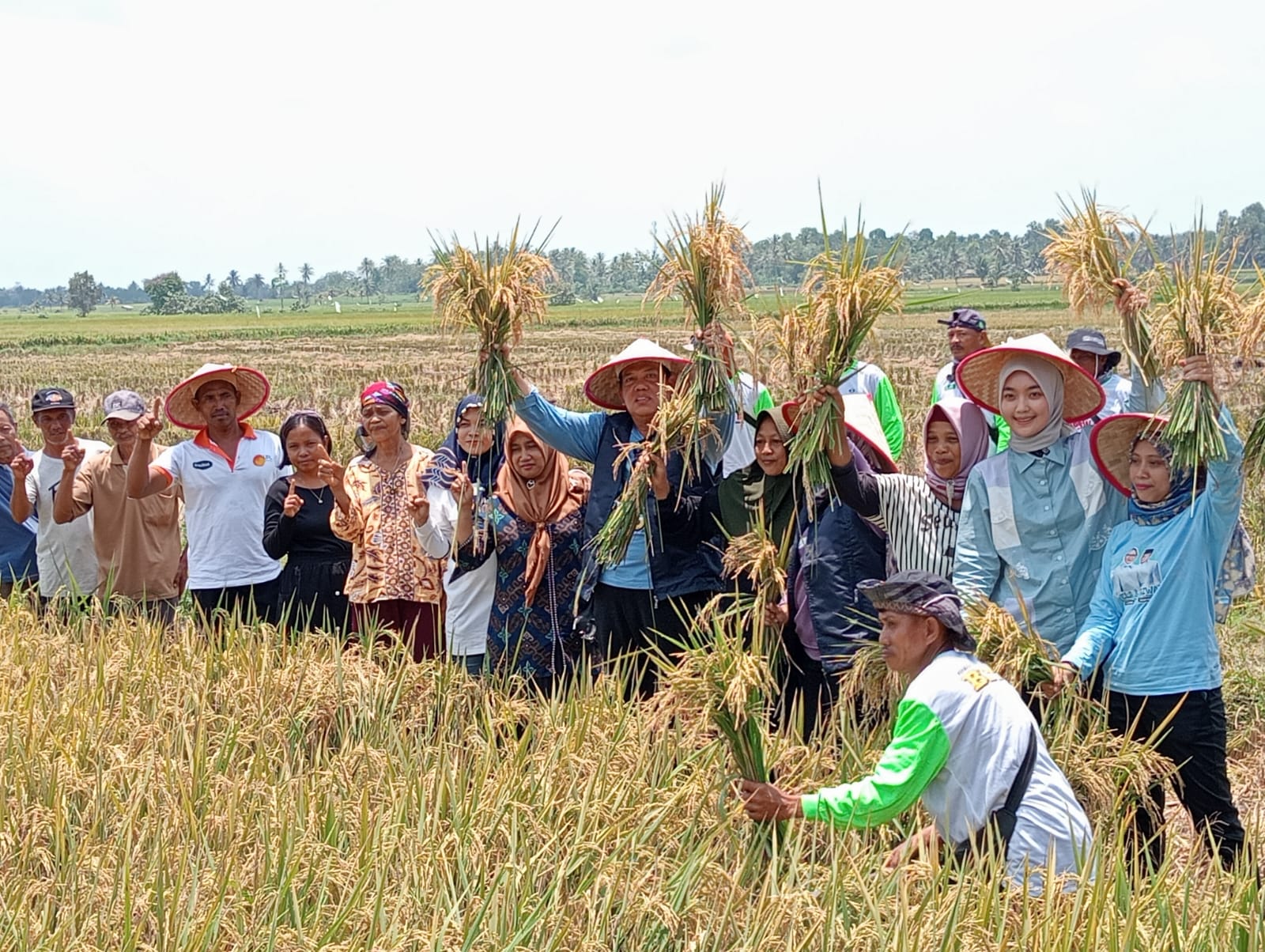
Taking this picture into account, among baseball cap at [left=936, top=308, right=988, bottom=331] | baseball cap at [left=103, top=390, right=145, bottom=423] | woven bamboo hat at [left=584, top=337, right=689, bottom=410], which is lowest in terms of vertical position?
baseball cap at [left=103, top=390, right=145, bottom=423]

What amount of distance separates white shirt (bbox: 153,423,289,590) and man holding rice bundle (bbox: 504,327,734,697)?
1637 mm

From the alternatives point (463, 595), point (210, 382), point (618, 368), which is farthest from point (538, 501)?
point (210, 382)

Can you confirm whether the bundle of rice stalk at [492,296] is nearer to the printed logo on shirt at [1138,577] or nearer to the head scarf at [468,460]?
the head scarf at [468,460]

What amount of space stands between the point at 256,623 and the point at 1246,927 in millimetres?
3955

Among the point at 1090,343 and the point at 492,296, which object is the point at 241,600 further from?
the point at 1090,343

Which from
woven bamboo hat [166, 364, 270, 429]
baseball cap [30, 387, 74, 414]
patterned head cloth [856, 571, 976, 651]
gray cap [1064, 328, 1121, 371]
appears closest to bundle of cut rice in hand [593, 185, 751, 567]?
patterned head cloth [856, 571, 976, 651]

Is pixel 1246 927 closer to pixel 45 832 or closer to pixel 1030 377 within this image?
pixel 1030 377

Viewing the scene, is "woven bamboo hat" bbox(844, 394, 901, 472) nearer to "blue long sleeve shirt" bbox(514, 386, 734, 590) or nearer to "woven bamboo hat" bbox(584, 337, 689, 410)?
"blue long sleeve shirt" bbox(514, 386, 734, 590)

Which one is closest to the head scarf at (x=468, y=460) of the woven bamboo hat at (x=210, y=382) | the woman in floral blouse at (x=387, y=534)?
the woman in floral blouse at (x=387, y=534)

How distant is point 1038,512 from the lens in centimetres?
436

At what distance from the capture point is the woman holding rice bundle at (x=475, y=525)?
5.39 metres

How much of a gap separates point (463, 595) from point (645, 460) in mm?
1289

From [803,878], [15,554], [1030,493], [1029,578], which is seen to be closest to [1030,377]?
[1030,493]

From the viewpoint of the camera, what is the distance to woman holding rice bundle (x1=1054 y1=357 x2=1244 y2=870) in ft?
13.5
